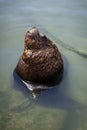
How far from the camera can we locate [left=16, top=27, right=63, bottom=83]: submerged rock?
4438 millimetres

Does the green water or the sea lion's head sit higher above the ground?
the sea lion's head

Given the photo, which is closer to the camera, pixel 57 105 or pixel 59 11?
pixel 57 105

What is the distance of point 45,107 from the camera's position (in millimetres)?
4195

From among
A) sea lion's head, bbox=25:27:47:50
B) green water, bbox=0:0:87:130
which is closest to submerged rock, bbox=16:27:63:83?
sea lion's head, bbox=25:27:47:50

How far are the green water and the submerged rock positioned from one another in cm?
21

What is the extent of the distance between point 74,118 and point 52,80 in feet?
2.56

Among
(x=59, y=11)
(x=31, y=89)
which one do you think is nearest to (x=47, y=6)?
(x=59, y=11)

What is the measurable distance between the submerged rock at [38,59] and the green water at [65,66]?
21 cm

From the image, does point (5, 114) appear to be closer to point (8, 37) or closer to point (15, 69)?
point (15, 69)

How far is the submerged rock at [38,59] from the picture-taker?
444cm

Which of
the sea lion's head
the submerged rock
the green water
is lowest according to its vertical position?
the green water

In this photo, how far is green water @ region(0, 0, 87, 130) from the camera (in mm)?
3982

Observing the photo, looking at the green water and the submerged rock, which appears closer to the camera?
the green water

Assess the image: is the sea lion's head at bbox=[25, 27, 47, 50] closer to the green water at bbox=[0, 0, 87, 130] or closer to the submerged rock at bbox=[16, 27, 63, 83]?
the submerged rock at bbox=[16, 27, 63, 83]
